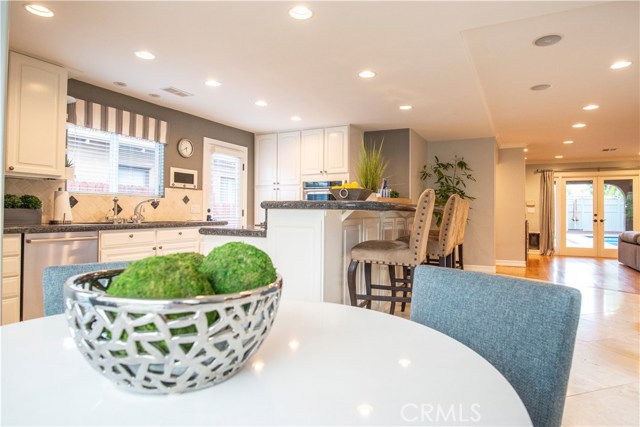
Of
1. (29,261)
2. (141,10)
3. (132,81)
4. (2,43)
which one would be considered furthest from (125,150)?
(2,43)

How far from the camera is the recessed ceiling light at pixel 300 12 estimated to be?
7.72ft

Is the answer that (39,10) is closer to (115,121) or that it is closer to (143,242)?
(115,121)

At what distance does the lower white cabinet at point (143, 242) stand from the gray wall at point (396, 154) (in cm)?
323

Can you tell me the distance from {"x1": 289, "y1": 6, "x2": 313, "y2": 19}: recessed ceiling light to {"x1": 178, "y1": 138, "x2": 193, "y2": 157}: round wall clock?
2889 mm

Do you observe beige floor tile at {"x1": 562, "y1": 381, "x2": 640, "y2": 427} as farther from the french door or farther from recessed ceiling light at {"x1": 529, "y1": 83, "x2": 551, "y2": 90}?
the french door

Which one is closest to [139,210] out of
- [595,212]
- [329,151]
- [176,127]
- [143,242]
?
[143,242]

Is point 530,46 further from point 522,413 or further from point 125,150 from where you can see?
point 125,150

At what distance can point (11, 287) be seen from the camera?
261 centimetres

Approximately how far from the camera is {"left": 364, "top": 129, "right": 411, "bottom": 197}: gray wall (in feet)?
18.9

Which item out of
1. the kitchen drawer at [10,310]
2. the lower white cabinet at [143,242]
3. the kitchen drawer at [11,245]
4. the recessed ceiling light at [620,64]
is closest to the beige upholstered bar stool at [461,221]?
the recessed ceiling light at [620,64]

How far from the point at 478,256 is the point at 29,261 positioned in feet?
21.0

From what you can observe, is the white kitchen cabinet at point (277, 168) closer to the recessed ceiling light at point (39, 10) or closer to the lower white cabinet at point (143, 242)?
the lower white cabinet at point (143, 242)

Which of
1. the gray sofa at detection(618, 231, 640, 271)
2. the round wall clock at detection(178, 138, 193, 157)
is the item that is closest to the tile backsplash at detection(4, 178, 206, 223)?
the round wall clock at detection(178, 138, 193, 157)

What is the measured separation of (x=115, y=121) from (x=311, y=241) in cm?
301
